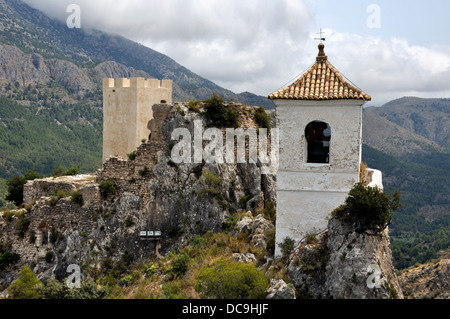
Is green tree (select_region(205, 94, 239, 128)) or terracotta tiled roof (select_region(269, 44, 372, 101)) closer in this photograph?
terracotta tiled roof (select_region(269, 44, 372, 101))

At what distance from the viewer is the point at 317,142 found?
57.6 feet

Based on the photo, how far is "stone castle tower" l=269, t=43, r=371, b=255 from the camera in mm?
16328

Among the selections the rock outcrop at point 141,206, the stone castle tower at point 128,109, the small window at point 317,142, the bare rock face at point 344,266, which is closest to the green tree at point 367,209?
the bare rock face at point 344,266

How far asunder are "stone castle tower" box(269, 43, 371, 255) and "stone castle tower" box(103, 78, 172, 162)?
1243 cm

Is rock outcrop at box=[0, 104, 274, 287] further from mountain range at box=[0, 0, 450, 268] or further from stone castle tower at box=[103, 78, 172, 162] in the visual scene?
mountain range at box=[0, 0, 450, 268]

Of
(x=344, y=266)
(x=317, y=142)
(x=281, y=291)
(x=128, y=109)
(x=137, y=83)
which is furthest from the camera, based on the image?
(x=128, y=109)

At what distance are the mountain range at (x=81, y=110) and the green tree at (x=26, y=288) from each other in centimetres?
5337

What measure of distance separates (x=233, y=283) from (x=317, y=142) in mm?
5928

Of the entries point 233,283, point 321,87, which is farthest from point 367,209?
point 233,283

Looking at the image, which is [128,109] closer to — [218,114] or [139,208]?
[218,114]

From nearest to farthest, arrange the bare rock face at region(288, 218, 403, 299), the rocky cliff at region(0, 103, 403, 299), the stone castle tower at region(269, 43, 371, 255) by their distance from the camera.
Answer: the bare rock face at region(288, 218, 403, 299) → the stone castle tower at region(269, 43, 371, 255) → the rocky cliff at region(0, 103, 403, 299)

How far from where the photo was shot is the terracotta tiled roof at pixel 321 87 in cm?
1622

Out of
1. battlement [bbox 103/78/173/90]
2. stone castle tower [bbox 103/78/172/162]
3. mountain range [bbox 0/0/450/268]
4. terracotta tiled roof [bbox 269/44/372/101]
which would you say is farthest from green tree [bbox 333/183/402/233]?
mountain range [bbox 0/0/450/268]

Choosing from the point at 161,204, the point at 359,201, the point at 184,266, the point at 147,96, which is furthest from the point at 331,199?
the point at 147,96
